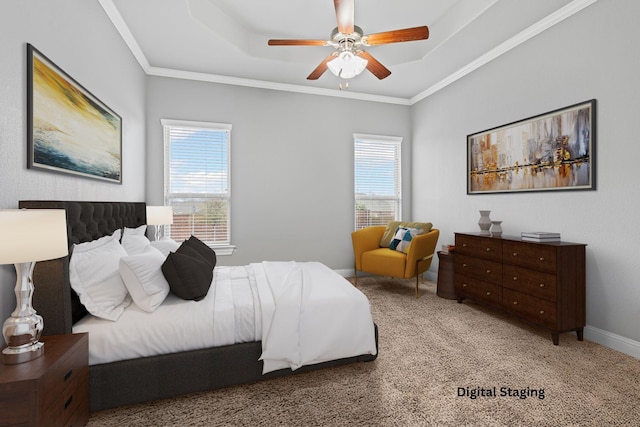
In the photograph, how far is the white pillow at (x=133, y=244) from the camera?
8.30ft

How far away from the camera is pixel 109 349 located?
173cm

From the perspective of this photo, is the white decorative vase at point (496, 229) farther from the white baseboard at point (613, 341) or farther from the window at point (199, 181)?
the window at point (199, 181)

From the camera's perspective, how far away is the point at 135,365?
5.75 feet

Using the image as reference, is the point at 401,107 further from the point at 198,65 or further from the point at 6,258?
the point at 6,258

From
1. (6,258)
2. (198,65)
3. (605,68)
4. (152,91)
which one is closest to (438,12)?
(605,68)

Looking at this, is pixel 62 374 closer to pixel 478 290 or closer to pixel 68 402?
pixel 68 402

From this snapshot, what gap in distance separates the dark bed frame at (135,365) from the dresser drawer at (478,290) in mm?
1960

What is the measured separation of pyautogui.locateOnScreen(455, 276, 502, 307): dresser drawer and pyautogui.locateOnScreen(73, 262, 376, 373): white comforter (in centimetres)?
178

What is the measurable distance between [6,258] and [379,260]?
370cm

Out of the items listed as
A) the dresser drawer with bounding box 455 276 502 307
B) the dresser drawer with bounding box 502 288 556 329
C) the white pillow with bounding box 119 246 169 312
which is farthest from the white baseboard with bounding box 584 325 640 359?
the white pillow with bounding box 119 246 169 312

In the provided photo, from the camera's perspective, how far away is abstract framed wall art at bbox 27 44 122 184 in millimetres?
1812

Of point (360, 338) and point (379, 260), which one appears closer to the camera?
point (360, 338)

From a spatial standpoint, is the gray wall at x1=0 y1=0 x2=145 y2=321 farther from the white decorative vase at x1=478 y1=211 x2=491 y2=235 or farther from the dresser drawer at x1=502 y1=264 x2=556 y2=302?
the white decorative vase at x1=478 y1=211 x2=491 y2=235

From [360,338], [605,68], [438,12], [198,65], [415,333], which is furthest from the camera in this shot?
[198,65]
